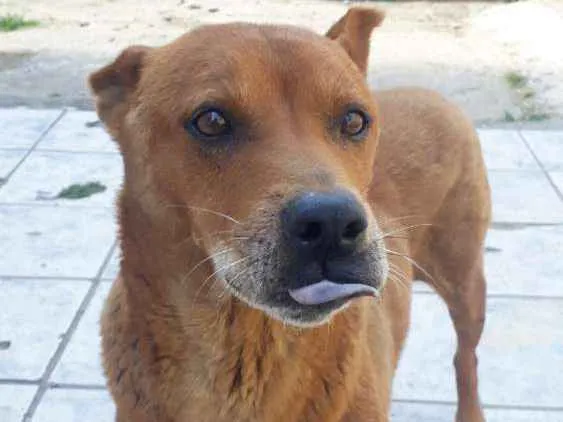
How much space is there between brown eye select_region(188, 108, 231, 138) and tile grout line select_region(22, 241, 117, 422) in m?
1.95

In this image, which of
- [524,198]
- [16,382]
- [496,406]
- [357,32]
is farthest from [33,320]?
[524,198]

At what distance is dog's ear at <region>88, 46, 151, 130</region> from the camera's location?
2.94 m

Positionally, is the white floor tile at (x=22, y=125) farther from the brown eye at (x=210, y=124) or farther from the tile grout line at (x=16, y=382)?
the brown eye at (x=210, y=124)

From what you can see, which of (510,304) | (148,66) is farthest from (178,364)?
(510,304)

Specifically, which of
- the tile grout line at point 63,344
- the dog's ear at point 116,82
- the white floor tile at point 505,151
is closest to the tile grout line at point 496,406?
the tile grout line at point 63,344

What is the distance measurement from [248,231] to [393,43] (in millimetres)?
8097

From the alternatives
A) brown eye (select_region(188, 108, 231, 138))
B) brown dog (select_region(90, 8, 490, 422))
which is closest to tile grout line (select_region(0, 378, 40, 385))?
brown dog (select_region(90, 8, 490, 422))

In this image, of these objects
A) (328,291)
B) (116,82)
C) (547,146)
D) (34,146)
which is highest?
(116,82)

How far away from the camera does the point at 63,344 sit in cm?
450

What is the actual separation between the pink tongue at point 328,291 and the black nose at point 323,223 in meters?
0.08

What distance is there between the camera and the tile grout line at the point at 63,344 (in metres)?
4.09

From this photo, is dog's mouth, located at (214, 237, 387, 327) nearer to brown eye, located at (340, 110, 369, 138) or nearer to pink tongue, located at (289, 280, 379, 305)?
pink tongue, located at (289, 280, 379, 305)

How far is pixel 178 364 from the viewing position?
2816 millimetres

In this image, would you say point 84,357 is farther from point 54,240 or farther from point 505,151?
point 505,151
